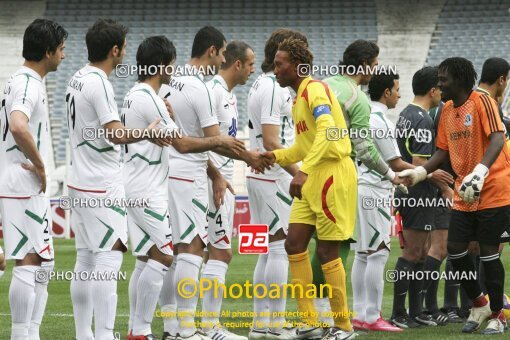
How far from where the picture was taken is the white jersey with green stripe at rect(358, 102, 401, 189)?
7.99 meters

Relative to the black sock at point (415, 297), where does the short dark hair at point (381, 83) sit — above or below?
above

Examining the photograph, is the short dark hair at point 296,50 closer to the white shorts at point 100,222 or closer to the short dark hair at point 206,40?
the short dark hair at point 206,40

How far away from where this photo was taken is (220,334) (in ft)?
23.6

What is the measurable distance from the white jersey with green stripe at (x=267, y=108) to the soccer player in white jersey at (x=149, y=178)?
0.67m

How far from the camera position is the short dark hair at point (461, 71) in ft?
24.7

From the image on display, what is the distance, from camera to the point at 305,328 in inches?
277

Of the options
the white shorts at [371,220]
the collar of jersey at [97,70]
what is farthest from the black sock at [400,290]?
the collar of jersey at [97,70]

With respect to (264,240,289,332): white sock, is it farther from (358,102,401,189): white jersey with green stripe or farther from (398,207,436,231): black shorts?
(398,207,436,231): black shorts

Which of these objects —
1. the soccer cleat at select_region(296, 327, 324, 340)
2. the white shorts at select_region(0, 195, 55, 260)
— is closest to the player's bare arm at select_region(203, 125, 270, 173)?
the soccer cleat at select_region(296, 327, 324, 340)

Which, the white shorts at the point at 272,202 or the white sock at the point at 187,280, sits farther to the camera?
the white shorts at the point at 272,202

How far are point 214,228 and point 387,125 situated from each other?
5.66ft

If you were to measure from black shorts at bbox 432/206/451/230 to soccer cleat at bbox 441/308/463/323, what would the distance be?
0.73m

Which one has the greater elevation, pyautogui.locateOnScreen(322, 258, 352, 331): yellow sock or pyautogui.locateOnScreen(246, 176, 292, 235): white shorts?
pyautogui.locateOnScreen(246, 176, 292, 235): white shorts

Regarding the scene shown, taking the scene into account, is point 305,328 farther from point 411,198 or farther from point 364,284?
point 411,198
